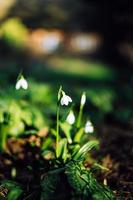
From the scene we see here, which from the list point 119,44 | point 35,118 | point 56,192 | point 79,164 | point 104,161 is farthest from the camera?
point 119,44

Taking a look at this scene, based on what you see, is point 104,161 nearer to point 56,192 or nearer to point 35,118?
point 35,118

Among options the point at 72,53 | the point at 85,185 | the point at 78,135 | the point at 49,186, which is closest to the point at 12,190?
the point at 49,186

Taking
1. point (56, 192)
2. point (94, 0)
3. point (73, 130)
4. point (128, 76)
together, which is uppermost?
point (94, 0)

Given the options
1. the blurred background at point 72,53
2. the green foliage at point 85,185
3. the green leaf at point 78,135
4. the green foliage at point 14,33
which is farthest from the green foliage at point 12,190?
the green foliage at point 14,33

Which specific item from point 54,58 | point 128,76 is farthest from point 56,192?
point 54,58

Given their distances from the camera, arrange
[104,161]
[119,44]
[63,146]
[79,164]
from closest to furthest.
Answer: [79,164]
[63,146]
[104,161]
[119,44]

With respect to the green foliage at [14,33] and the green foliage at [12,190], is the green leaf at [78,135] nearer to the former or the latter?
the green foliage at [12,190]

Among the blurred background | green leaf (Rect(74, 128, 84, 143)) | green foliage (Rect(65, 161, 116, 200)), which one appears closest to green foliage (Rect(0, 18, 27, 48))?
the blurred background

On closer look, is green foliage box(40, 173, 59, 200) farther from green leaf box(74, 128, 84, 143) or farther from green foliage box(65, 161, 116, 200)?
green leaf box(74, 128, 84, 143)

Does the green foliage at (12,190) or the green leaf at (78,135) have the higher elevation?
the green leaf at (78,135)
